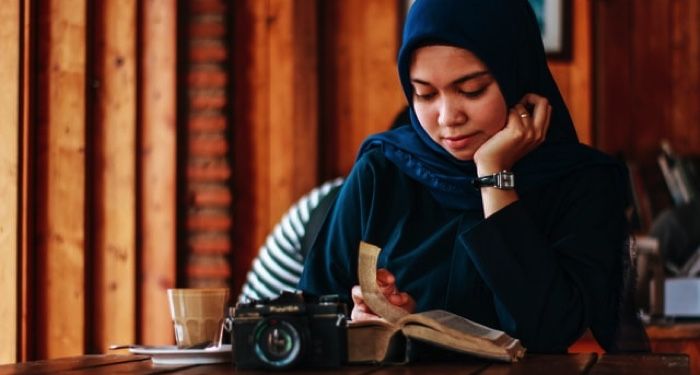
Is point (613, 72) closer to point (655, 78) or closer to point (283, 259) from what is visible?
point (655, 78)

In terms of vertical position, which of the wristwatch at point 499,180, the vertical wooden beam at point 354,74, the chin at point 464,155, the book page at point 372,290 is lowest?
the book page at point 372,290

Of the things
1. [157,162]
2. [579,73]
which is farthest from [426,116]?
[579,73]

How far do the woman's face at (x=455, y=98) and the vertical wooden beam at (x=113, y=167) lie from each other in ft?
6.67

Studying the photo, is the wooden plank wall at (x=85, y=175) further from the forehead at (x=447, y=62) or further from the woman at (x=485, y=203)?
the forehead at (x=447, y=62)

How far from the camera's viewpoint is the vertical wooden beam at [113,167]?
4.05 m

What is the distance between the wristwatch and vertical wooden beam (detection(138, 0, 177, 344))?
7.58ft

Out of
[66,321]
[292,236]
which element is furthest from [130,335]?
[292,236]

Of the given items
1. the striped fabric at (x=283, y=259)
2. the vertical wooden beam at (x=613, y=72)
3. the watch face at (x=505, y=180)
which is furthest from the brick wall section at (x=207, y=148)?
the watch face at (x=505, y=180)

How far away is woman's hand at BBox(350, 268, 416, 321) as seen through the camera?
6.57 ft

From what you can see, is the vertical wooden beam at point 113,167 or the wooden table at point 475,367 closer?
the wooden table at point 475,367

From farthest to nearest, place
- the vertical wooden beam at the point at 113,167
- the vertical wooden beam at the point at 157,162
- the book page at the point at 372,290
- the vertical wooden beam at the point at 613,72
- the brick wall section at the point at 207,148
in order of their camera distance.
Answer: the vertical wooden beam at the point at 613,72
the brick wall section at the point at 207,148
the vertical wooden beam at the point at 157,162
the vertical wooden beam at the point at 113,167
the book page at the point at 372,290

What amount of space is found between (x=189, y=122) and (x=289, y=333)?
2.90 m

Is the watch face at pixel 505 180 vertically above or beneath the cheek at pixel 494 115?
beneath

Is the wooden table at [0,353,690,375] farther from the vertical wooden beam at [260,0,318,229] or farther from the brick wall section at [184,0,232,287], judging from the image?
the vertical wooden beam at [260,0,318,229]
